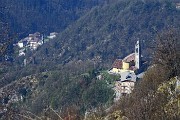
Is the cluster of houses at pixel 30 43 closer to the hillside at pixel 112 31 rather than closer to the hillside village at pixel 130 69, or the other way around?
the hillside at pixel 112 31

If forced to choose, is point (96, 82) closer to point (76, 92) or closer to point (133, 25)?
point (76, 92)

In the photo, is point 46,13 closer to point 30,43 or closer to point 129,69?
point 30,43

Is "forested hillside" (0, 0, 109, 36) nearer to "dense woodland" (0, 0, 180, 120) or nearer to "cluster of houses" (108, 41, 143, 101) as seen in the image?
"dense woodland" (0, 0, 180, 120)

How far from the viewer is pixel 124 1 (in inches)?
3846

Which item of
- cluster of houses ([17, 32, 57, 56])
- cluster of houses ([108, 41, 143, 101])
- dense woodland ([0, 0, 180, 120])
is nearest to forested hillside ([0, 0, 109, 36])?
dense woodland ([0, 0, 180, 120])

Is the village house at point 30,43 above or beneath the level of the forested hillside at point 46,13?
beneath

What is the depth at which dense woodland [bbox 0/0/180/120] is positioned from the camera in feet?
16.7

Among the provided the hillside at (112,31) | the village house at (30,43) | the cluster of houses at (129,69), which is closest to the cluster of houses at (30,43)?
the village house at (30,43)

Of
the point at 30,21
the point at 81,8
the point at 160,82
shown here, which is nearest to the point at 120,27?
the point at 30,21

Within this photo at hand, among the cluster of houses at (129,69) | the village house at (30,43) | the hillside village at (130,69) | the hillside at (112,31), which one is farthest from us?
the village house at (30,43)

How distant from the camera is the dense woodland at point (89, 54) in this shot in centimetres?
508

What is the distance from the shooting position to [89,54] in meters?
80.6

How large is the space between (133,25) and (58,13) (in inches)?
1923

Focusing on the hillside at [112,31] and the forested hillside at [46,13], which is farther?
the forested hillside at [46,13]
